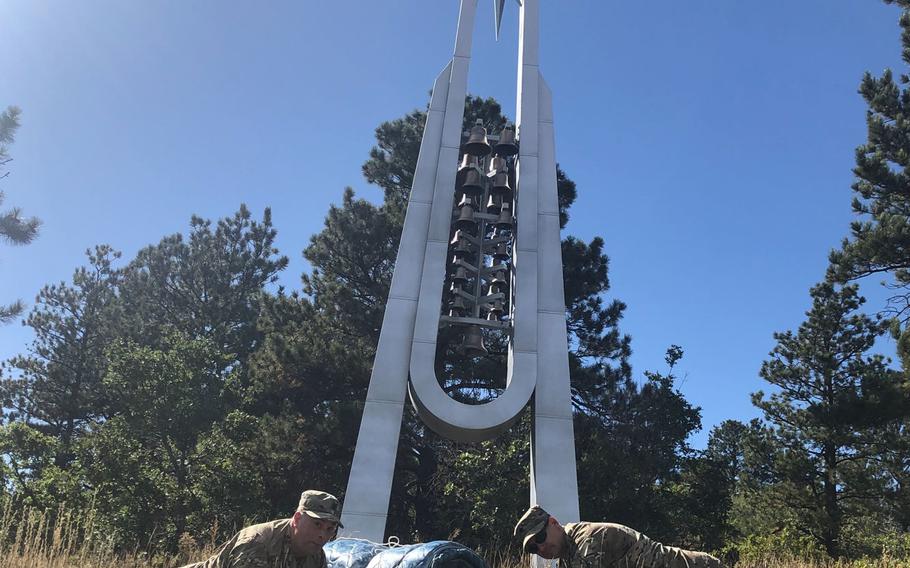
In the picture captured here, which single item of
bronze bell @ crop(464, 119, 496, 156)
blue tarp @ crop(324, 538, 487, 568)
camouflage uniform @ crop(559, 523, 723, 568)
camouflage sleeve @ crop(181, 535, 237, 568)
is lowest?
camouflage sleeve @ crop(181, 535, 237, 568)

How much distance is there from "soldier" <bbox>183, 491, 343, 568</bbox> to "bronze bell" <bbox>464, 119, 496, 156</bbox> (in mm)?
8521

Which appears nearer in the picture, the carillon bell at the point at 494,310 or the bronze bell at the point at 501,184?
the carillon bell at the point at 494,310

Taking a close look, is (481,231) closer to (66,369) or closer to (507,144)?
(507,144)

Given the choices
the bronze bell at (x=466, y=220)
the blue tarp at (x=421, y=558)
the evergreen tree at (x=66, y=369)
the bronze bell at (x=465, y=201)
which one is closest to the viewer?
the blue tarp at (x=421, y=558)

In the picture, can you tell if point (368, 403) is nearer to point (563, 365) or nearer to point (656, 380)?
point (563, 365)

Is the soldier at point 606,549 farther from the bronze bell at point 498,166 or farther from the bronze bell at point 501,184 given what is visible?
the bronze bell at point 498,166

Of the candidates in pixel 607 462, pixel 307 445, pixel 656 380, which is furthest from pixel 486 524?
pixel 656 380

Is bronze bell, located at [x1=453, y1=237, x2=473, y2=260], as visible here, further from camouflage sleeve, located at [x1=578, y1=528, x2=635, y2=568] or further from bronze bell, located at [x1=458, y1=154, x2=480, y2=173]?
camouflage sleeve, located at [x1=578, y1=528, x2=635, y2=568]

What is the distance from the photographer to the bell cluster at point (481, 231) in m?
11.2

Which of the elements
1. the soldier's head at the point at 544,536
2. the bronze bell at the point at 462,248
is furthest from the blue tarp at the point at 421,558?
→ the bronze bell at the point at 462,248

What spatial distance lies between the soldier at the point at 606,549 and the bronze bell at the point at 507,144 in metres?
8.22

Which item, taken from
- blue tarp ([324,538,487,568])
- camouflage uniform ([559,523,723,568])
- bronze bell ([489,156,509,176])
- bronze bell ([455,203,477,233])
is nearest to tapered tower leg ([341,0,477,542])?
bronze bell ([455,203,477,233])

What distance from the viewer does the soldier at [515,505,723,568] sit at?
4461 millimetres

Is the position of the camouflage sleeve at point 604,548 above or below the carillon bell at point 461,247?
below
